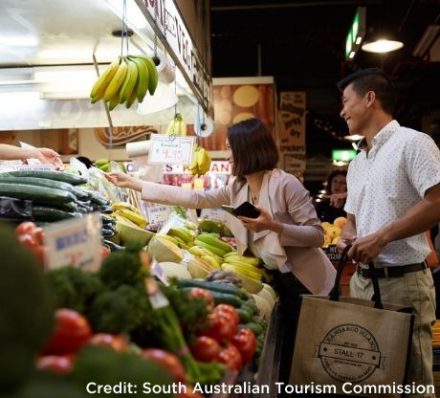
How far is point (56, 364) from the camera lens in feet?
2.88

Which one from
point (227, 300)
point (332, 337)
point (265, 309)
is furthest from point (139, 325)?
point (265, 309)

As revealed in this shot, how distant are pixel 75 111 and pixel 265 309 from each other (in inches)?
134

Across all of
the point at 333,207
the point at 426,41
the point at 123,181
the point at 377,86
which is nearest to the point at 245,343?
the point at 377,86

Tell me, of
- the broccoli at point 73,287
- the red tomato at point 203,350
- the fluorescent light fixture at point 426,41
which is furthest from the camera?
the fluorescent light fixture at point 426,41

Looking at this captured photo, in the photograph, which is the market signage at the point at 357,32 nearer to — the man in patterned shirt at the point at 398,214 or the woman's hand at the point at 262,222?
the man in patterned shirt at the point at 398,214

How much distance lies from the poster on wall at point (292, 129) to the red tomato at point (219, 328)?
8998 mm

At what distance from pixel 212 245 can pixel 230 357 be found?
2806 millimetres

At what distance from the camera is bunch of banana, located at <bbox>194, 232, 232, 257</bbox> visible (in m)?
4.16

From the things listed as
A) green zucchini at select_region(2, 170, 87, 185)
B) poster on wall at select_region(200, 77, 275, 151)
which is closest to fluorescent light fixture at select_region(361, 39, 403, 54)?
poster on wall at select_region(200, 77, 275, 151)

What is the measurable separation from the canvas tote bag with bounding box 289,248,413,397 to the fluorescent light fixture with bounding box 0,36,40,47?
2.96m

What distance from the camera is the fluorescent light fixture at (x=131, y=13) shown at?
340 centimetres

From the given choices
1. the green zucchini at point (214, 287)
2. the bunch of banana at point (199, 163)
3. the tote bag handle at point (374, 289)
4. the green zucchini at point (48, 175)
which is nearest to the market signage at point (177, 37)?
the bunch of banana at point (199, 163)

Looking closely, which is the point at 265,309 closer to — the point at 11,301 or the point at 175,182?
the point at 11,301

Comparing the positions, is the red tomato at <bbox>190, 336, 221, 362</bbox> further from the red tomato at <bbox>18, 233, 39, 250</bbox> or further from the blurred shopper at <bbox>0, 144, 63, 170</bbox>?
the blurred shopper at <bbox>0, 144, 63, 170</bbox>
